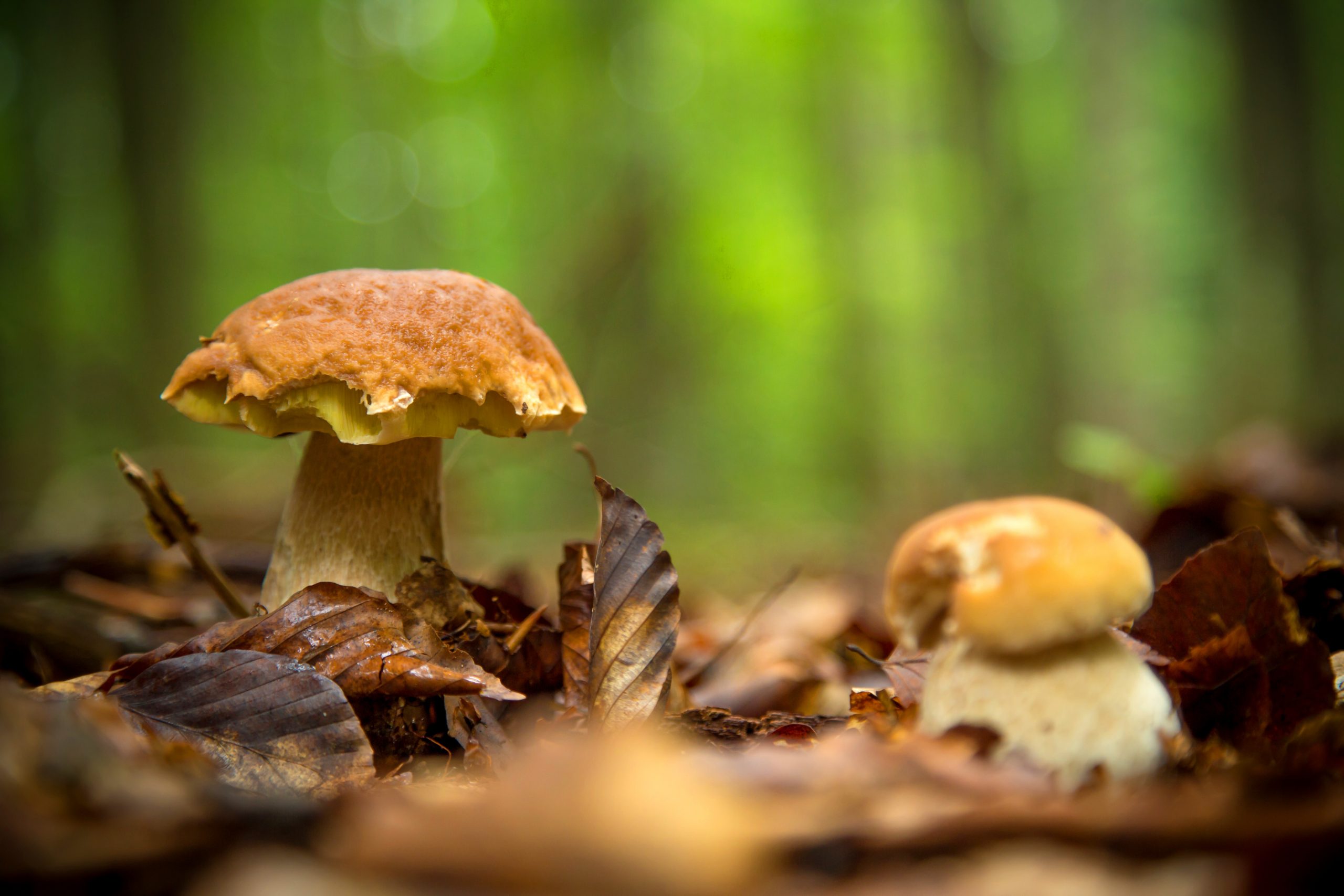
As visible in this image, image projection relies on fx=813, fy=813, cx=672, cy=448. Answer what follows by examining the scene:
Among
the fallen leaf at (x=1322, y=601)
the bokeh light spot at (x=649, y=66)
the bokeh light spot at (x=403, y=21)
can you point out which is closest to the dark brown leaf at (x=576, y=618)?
the fallen leaf at (x=1322, y=601)

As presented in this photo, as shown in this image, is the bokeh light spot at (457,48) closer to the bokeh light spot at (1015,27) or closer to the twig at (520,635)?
the bokeh light spot at (1015,27)

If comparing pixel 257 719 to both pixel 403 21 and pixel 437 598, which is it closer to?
pixel 437 598

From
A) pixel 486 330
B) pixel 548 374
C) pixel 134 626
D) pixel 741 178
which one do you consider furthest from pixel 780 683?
pixel 741 178

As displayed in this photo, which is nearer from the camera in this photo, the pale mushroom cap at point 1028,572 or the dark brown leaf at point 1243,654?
the pale mushroom cap at point 1028,572

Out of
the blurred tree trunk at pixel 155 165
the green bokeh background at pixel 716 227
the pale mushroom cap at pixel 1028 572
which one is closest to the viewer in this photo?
the pale mushroom cap at pixel 1028 572

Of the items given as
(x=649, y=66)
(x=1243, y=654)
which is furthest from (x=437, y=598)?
(x=649, y=66)

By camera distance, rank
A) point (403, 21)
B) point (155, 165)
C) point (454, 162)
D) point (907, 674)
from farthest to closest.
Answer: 1. point (454, 162)
2. point (403, 21)
3. point (155, 165)
4. point (907, 674)

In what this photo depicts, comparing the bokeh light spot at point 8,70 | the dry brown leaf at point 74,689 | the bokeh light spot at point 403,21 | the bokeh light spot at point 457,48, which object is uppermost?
the bokeh light spot at point 403,21
